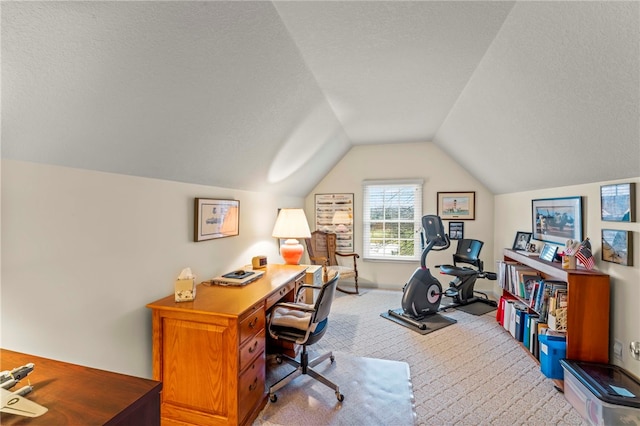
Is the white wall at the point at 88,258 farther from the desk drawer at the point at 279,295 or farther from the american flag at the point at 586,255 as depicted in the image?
the american flag at the point at 586,255

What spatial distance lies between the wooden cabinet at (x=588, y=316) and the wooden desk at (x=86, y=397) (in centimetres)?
276

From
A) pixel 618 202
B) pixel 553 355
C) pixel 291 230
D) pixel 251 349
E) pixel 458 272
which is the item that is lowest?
pixel 553 355

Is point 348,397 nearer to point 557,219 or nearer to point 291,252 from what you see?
point 291,252

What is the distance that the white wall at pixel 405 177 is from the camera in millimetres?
4512

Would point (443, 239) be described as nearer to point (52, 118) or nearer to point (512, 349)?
point (512, 349)

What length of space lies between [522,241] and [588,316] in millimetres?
1457

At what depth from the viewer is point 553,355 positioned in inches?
89.9

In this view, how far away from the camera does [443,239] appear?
11.5 feet

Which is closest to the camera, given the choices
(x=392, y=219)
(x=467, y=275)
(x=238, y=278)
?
(x=238, y=278)

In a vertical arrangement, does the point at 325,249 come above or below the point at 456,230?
below

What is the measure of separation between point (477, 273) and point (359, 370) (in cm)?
247

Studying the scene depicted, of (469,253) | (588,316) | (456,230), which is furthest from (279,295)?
(456,230)

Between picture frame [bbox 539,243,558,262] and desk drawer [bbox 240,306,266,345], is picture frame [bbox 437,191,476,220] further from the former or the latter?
desk drawer [bbox 240,306,266,345]

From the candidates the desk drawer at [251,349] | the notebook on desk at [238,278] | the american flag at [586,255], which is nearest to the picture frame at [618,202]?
the american flag at [586,255]
